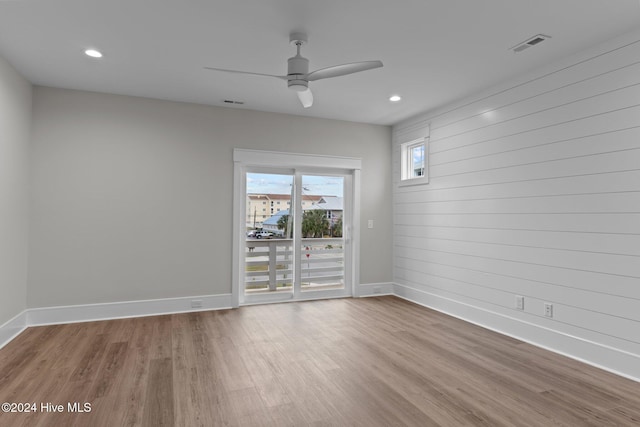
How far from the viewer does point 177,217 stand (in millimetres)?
4629

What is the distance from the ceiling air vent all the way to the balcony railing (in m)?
3.43

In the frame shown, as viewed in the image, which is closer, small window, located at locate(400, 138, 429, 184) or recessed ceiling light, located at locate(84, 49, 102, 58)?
recessed ceiling light, located at locate(84, 49, 102, 58)

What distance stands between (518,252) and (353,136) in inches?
116

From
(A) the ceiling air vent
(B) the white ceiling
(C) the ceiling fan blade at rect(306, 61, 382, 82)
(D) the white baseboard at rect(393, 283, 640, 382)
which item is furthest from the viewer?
(A) the ceiling air vent

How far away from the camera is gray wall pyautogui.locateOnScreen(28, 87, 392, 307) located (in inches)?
162

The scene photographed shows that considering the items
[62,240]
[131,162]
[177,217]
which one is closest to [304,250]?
[177,217]

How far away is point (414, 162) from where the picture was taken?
5.54m

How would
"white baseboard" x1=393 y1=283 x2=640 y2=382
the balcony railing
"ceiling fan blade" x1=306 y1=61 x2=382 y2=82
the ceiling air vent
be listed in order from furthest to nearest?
1. the balcony railing
2. the ceiling air vent
3. "white baseboard" x1=393 y1=283 x2=640 y2=382
4. "ceiling fan blade" x1=306 y1=61 x2=382 y2=82

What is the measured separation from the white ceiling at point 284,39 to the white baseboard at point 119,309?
2608 mm

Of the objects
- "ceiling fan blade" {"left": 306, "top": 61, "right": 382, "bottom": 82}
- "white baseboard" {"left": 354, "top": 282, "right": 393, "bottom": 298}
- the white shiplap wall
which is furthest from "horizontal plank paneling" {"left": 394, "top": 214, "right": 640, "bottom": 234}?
"ceiling fan blade" {"left": 306, "top": 61, "right": 382, "bottom": 82}

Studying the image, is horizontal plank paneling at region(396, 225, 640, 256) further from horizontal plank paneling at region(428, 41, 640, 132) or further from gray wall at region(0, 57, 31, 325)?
gray wall at region(0, 57, 31, 325)

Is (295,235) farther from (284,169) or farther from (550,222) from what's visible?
(550,222)

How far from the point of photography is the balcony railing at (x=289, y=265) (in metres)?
5.09

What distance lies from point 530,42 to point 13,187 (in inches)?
202
